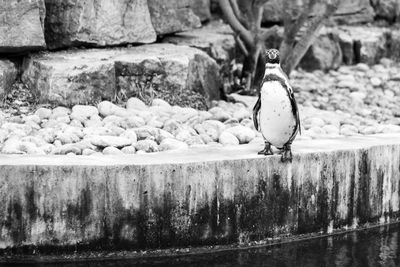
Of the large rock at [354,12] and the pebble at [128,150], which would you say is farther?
the large rock at [354,12]

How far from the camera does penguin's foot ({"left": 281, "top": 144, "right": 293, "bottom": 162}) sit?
18.9 feet

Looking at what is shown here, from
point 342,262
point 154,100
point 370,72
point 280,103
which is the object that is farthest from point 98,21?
point 370,72

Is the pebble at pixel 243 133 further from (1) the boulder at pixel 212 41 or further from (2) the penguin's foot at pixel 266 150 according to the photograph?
(1) the boulder at pixel 212 41

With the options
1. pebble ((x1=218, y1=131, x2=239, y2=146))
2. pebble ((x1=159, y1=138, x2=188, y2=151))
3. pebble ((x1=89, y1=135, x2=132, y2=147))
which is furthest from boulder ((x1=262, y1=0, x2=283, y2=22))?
pebble ((x1=89, y1=135, x2=132, y2=147))

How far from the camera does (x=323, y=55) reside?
10.6 metres

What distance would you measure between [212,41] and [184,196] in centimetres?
380

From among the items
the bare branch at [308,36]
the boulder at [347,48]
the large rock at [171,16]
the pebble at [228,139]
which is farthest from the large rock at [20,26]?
the boulder at [347,48]

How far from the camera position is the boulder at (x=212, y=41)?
28.5ft

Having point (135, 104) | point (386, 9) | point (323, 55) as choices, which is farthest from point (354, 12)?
point (135, 104)

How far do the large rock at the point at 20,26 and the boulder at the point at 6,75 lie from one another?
4.7 inches

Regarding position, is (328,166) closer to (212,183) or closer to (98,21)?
(212,183)

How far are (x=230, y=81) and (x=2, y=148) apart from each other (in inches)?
139

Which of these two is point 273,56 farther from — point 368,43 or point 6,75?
point 368,43

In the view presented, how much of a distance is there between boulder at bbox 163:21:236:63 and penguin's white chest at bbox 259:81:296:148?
3004 mm
